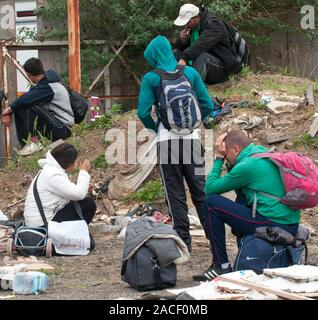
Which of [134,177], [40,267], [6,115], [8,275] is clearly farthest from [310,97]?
[8,275]

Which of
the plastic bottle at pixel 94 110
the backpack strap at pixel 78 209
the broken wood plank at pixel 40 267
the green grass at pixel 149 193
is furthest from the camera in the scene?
the plastic bottle at pixel 94 110

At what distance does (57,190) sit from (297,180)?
8.89 ft

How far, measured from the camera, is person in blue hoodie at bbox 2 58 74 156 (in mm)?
12109

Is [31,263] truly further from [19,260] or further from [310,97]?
[310,97]

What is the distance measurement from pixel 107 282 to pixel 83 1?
839 cm

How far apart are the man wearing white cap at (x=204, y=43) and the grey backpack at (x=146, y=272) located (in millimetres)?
5068

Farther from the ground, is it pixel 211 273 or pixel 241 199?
pixel 241 199

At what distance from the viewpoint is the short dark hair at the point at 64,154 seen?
9.29 m

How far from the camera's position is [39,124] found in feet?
41.0

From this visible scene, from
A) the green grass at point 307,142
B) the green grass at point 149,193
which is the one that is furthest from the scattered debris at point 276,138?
the green grass at point 149,193

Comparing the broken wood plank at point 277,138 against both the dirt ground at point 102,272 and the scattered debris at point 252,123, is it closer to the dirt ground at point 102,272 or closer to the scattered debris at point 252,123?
the scattered debris at point 252,123

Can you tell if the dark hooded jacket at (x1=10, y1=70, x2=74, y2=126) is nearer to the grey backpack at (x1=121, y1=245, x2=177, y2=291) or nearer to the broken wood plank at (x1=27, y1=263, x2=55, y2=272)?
the broken wood plank at (x1=27, y1=263, x2=55, y2=272)
